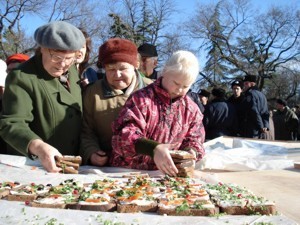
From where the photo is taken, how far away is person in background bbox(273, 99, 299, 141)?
8.57 metres

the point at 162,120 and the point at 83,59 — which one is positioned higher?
the point at 83,59

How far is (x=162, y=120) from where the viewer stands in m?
2.11

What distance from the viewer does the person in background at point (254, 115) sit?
5.96 m

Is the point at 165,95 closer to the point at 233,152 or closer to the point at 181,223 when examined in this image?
the point at 181,223

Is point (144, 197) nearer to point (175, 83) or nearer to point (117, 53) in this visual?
point (175, 83)

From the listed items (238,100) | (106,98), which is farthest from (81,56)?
(238,100)

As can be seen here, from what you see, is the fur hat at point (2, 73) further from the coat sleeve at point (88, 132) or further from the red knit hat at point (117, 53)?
the red knit hat at point (117, 53)

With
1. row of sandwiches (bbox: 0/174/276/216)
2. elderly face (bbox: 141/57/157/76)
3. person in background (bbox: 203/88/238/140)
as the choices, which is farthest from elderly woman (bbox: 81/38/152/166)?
person in background (bbox: 203/88/238/140)

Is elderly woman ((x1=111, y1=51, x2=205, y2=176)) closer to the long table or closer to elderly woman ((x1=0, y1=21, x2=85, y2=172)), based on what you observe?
the long table

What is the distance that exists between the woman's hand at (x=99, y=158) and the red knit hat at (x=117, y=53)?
0.49 metres

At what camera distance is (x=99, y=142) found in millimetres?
2346

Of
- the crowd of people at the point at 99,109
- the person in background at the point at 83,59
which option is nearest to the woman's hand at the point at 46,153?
the crowd of people at the point at 99,109

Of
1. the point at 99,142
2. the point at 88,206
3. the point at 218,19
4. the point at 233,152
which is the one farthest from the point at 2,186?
the point at 218,19

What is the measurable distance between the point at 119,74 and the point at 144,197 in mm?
934
